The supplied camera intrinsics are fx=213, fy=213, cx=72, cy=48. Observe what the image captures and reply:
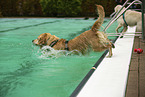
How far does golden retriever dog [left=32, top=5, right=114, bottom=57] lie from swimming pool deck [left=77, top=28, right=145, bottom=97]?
1.00 ft

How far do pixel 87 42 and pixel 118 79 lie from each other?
147 centimetres

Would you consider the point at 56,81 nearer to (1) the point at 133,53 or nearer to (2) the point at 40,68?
(2) the point at 40,68

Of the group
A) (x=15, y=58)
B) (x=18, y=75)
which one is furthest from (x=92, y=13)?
(x=18, y=75)

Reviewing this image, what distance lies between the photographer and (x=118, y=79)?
8.89 feet

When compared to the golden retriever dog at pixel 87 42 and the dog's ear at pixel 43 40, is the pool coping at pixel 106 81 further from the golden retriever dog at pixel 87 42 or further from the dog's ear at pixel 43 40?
the dog's ear at pixel 43 40

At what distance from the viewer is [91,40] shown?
13.1 feet

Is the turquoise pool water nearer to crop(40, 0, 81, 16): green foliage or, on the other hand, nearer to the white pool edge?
the white pool edge

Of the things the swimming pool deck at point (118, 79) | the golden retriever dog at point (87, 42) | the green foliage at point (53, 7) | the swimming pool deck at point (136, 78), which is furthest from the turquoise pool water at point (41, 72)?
the green foliage at point (53, 7)

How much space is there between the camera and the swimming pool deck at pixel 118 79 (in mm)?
2268

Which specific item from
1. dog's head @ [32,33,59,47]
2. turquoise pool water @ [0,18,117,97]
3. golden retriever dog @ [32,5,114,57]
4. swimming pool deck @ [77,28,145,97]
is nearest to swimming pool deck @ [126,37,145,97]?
swimming pool deck @ [77,28,145,97]

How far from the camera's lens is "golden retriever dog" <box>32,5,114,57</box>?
392 cm

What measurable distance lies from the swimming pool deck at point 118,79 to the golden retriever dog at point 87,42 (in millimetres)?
305

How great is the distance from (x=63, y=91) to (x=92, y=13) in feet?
62.9

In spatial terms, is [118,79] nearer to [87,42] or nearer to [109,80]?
[109,80]
